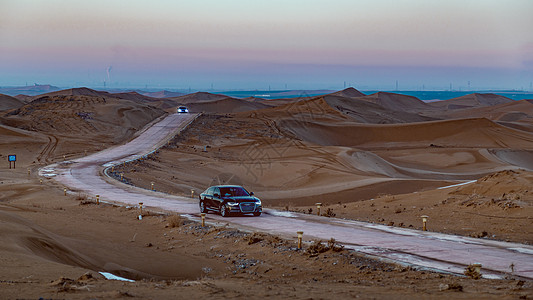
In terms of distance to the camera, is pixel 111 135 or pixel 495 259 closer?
pixel 495 259

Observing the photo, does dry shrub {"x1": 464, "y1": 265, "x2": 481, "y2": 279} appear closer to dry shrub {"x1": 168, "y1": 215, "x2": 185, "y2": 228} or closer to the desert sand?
the desert sand

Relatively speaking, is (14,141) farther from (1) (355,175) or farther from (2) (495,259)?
(2) (495,259)

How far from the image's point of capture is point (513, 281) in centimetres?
1112

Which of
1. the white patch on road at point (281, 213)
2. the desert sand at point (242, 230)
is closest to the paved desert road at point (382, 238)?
the white patch on road at point (281, 213)

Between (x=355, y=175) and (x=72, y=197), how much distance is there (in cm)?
2277

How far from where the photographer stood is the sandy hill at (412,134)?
83000 mm

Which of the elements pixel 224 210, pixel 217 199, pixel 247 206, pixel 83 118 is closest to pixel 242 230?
pixel 247 206

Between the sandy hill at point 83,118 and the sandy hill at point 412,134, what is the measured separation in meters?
24.4

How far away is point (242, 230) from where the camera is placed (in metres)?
19.7

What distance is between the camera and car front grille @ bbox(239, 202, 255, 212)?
2355 cm

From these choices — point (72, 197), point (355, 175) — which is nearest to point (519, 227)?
point (72, 197)

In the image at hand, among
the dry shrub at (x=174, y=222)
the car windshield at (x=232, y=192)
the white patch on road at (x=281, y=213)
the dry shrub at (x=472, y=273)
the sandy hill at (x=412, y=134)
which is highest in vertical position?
the sandy hill at (x=412, y=134)

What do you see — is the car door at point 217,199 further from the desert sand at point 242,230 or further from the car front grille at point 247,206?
the desert sand at point 242,230

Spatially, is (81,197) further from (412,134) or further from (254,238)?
(412,134)
